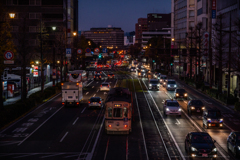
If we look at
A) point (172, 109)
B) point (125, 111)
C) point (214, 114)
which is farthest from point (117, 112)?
point (172, 109)

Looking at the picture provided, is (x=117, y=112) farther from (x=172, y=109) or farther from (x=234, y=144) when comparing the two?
(x=172, y=109)

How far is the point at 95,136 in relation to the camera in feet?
86.5

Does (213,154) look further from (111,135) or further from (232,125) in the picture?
(232,125)

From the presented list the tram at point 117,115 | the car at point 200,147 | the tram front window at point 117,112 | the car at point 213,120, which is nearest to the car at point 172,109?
the car at point 213,120

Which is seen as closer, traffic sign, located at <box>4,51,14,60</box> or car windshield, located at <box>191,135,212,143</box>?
car windshield, located at <box>191,135,212,143</box>

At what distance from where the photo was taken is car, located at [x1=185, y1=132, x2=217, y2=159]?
64.7ft

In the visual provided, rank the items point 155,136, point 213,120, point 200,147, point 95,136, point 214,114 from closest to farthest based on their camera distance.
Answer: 1. point 200,147
2. point 95,136
3. point 155,136
4. point 213,120
5. point 214,114

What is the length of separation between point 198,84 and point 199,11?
3303cm

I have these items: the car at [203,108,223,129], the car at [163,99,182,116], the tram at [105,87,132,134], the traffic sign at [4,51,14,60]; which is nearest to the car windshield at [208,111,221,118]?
the car at [203,108,223,129]

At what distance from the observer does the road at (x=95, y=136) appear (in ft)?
70.4

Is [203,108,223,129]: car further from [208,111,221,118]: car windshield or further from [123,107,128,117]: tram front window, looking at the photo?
[123,107,128,117]: tram front window

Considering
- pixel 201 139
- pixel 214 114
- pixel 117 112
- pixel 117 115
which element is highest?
pixel 117 112

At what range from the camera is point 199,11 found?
3519 inches

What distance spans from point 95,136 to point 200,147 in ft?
31.2
